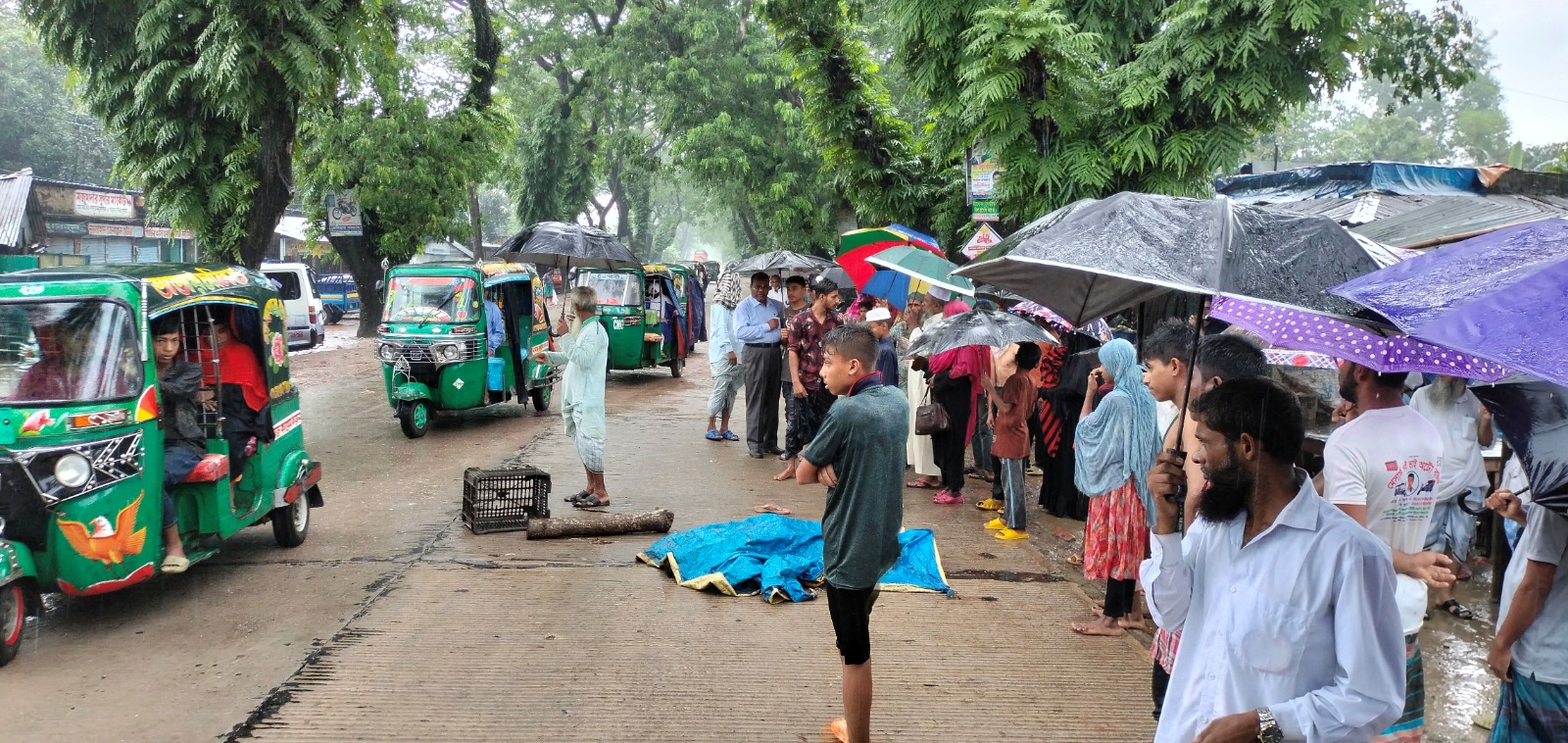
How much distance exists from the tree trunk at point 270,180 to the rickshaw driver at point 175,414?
18.0 ft

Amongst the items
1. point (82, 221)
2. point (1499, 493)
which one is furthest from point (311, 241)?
point (1499, 493)

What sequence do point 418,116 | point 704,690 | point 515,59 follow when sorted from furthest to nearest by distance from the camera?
point 515,59 < point 418,116 < point 704,690

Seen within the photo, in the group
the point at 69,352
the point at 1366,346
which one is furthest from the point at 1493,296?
the point at 69,352

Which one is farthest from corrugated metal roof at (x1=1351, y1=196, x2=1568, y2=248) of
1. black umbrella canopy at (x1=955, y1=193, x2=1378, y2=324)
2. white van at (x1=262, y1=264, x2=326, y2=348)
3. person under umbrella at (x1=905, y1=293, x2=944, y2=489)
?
white van at (x1=262, y1=264, x2=326, y2=348)

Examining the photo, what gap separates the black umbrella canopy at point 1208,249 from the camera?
312cm

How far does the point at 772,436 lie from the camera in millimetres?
11500

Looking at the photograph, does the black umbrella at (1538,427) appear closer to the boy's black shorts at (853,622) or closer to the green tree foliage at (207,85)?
the boy's black shorts at (853,622)

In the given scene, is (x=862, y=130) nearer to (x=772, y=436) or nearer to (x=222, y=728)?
(x=772, y=436)

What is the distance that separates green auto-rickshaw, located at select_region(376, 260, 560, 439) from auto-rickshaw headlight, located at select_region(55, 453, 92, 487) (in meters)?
6.43

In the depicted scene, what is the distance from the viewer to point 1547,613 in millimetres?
Answer: 3014

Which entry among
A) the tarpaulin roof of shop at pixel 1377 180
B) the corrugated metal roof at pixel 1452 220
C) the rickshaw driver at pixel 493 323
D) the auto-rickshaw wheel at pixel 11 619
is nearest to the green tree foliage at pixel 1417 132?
the tarpaulin roof of shop at pixel 1377 180

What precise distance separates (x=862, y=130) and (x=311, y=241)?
14491 mm

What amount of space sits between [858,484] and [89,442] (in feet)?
13.4

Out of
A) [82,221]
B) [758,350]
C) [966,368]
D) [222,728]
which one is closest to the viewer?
[222,728]
